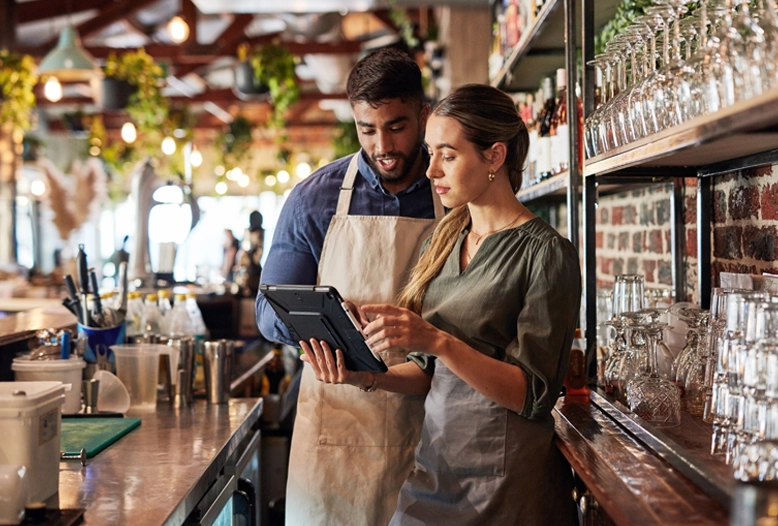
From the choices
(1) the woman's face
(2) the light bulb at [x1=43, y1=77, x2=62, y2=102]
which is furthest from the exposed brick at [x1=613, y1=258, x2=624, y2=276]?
(2) the light bulb at [x1=43, y1=77, x2=62, y2=102]

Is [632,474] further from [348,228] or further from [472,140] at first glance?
[348,228]

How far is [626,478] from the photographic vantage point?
4.96 ft

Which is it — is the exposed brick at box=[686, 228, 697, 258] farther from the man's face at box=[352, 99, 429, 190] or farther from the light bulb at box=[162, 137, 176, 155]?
the light bulb at box=[162, 137, 176, 155]

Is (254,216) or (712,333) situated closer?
(712,333)

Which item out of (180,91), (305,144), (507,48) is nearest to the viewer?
(507,48)

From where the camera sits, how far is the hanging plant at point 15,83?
734 cm

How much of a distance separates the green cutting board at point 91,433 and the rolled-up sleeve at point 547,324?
1.12m

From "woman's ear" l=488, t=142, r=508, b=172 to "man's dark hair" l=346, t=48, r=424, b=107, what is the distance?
45 centimetres

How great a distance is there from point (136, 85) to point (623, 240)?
5615 millimetres

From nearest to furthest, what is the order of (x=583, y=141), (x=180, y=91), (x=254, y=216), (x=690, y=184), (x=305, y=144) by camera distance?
1. (x=583, y=141)
2. (x=690, y=184)
3. (x=254, y=216)
4. (x=180, y=91)
5. (x=305, y=144)

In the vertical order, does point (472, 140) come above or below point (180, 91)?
below

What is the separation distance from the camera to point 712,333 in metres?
1.87

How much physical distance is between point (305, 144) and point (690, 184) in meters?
18.9

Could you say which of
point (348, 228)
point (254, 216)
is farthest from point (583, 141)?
point (254, 216)
